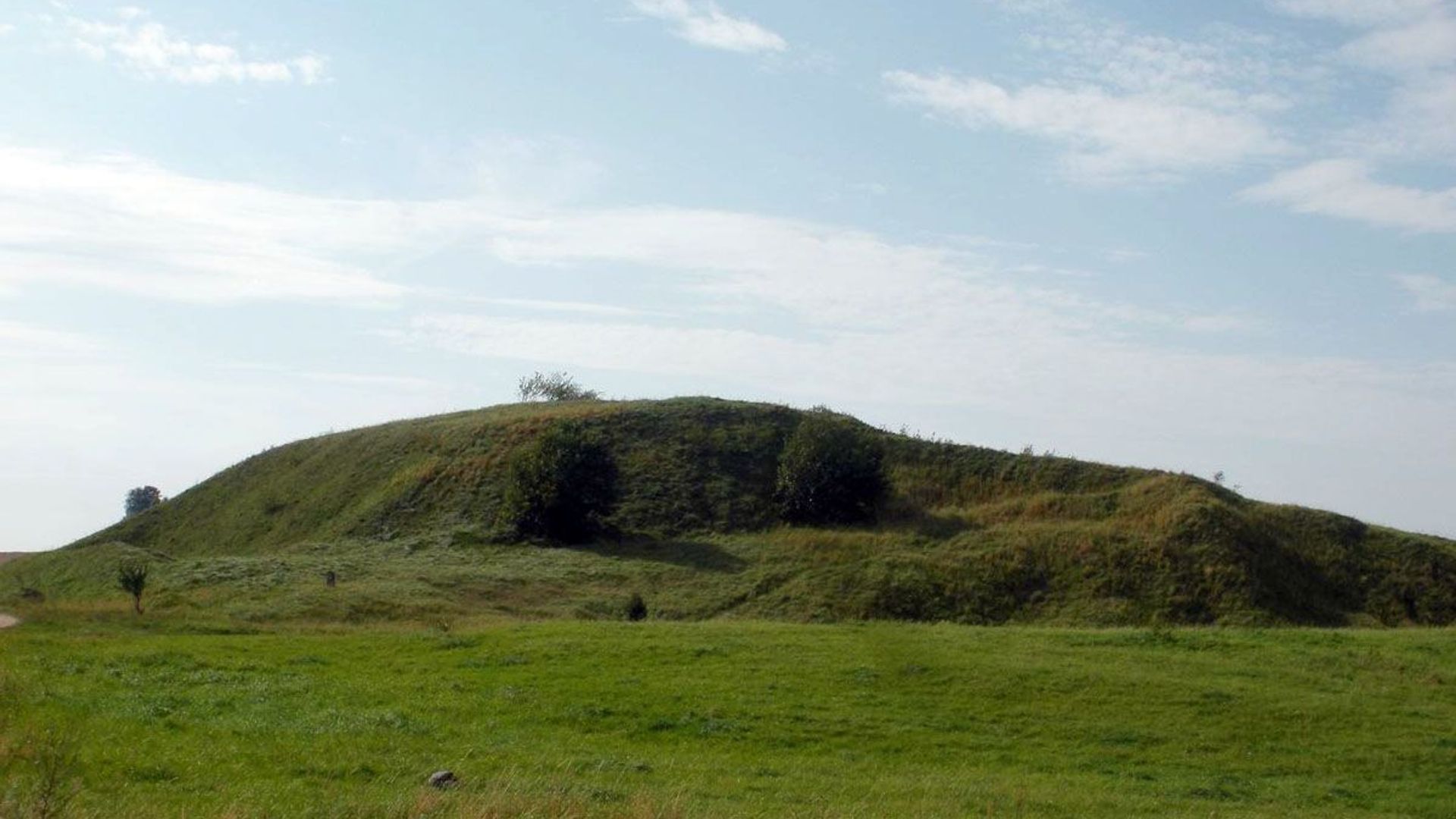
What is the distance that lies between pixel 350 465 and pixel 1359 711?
52076 mm

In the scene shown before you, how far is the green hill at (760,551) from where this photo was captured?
4288cm

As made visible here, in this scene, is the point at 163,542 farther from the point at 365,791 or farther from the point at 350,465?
the point at 365,791

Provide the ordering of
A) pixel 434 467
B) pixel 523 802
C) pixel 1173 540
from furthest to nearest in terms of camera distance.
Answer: pixel 434 467
pixel 1173 540
pixel 523 802

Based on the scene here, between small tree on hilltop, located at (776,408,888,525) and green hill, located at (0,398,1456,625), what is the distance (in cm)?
96

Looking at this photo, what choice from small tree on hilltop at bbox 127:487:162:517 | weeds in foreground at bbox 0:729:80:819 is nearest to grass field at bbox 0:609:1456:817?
weeds in foreground at bbox 0:729:80:819

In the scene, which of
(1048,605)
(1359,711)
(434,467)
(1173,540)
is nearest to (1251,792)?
(1359,711)

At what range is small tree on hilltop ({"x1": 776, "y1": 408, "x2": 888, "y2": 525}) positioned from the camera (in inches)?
2071

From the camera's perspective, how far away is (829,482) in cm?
5278

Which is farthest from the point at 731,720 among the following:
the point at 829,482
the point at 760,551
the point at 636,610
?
the point at 829,482

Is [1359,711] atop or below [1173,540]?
below

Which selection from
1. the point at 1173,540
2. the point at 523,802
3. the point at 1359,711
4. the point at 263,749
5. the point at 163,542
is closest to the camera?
the point at 523,802

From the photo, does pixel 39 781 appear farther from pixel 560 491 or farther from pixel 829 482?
pixel 829 482

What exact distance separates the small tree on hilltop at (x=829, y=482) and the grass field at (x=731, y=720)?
66.4ft

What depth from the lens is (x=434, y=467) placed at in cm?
6112
